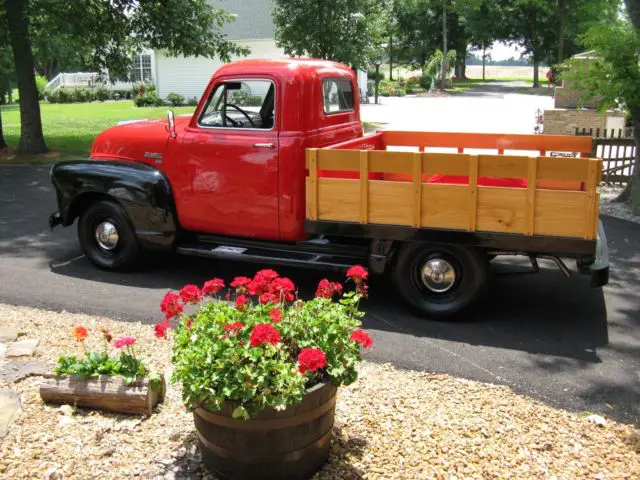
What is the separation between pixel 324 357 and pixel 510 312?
→ 3481 millimetres

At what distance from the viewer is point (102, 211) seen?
7.28 m

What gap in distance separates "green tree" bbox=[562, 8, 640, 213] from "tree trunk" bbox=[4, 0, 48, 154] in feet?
38.1

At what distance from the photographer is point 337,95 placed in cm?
711

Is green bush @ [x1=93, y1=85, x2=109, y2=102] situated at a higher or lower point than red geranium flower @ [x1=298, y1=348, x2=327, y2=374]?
higher

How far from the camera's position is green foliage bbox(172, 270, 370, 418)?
3.19 meters

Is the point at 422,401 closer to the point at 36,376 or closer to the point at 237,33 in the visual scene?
the point at 36,376

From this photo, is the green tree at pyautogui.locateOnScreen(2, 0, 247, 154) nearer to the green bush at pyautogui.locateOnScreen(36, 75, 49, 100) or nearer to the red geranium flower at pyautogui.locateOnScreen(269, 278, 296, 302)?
the red geranium flower at pyautogui.locateOnScreen(269, 278, 296, 302)

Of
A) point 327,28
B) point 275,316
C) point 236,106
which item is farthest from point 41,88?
point 275,316

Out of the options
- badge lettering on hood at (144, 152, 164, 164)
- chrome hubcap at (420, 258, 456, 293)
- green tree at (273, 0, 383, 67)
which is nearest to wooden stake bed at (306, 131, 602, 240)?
chrome hubcap at (420, 258, 456, 293)

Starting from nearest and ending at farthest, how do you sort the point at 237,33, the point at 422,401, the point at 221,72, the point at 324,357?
the point at 324,357, the point at 422,401, the point at 221,72, the point at 237,33

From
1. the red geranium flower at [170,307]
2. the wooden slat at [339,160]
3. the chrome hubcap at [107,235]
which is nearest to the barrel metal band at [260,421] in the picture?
the red geranium flower at [170,307]

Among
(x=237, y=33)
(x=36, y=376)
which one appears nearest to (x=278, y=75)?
(x=36, y=376)

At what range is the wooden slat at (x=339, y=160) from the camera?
5902 mm

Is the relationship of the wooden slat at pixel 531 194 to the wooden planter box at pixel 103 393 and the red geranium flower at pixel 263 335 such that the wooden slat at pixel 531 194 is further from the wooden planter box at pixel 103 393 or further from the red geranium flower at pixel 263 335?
the wooden planter box at pixel 103 393
